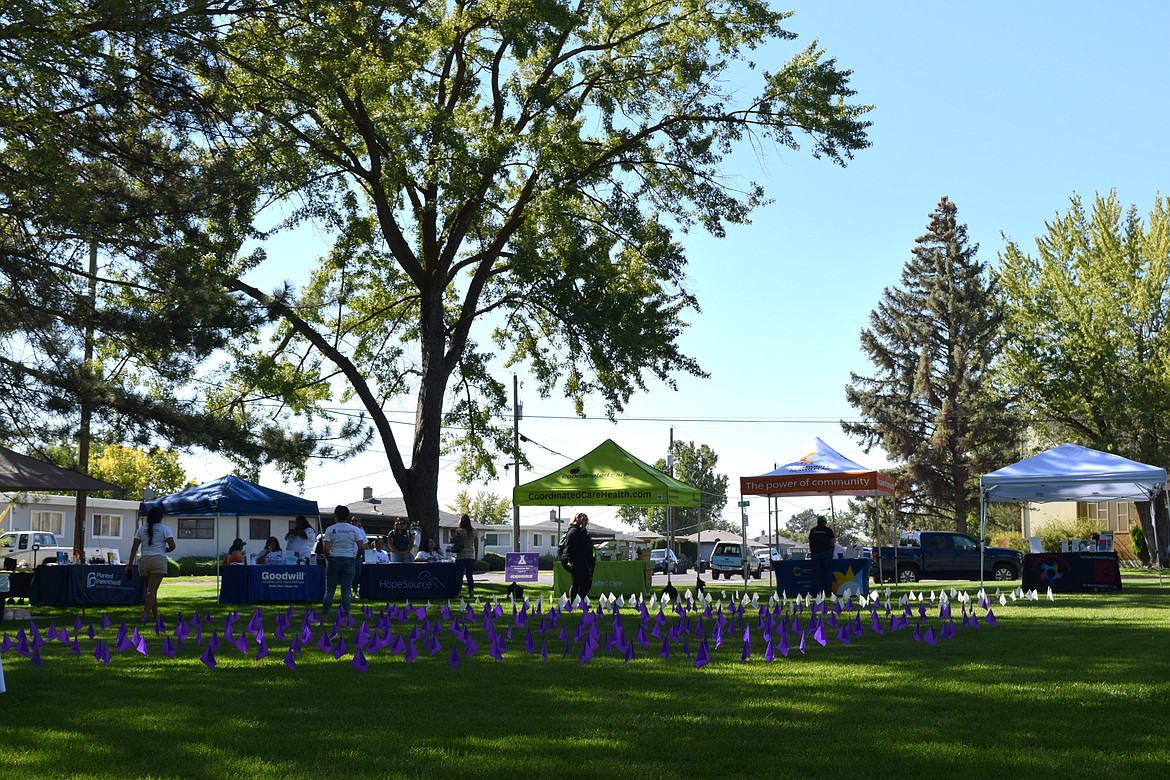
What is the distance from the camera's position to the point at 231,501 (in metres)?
20.0

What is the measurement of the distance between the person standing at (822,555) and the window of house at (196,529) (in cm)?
4073

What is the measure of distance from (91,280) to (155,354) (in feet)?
4.64

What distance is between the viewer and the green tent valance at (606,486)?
795 inches

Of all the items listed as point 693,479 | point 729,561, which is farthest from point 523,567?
point 693,479

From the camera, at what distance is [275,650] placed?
1077 centimetres

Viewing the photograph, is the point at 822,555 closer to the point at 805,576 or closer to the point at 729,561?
the point at 805,576

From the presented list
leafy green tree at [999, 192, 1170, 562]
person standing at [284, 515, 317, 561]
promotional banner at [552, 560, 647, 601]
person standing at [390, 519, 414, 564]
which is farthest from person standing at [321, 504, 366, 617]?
leafy green tree at [999, 192, 1170, 562]

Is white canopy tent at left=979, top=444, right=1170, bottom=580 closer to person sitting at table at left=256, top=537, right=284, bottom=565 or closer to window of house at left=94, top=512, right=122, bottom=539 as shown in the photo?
person sitting at table at left=256, top=537, right=284, bottom=565

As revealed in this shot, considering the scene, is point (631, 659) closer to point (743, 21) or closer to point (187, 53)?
point (187, 53)

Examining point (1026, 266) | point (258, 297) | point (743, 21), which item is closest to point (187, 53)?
point (258, 297)

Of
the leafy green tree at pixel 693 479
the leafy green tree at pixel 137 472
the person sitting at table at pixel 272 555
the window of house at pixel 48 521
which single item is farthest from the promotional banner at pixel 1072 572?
the leafy green tree at pixel 693 479

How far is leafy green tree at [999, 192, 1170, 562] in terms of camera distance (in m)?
37.0

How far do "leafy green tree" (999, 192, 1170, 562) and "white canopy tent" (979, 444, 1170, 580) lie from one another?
16597 mm

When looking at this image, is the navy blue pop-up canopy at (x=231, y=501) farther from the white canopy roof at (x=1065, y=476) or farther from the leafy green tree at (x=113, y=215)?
the white canopy roof at (x=1065, y=476)
